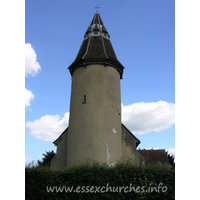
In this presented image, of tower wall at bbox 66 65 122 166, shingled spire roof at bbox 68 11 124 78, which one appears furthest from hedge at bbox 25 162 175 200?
shingled spire roof at bbox 68 11 124 78

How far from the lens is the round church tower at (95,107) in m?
16.4

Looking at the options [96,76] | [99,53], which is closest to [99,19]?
[99,53]

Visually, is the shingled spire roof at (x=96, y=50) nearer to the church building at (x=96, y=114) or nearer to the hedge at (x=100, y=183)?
the church building at (x=96, y=114)

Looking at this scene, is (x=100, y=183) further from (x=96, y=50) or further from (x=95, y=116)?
(x=96, y=50)

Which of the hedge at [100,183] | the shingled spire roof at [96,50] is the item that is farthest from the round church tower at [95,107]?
the hedge at [100,183]

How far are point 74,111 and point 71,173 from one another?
26.2 ft

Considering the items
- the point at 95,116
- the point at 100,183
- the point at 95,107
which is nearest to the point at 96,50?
the point at 95,107

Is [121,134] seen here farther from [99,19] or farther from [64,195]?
[99,19]

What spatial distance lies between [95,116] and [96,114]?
195mm

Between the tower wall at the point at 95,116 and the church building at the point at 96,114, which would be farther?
the church building at the point at 96,114

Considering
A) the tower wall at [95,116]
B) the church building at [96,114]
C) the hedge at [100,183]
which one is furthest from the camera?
the church building at [96,114]

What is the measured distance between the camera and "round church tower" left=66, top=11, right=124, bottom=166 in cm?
1636

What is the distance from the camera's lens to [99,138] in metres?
16.4

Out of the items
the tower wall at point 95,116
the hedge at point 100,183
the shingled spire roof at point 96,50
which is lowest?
the hedge at point 100,183
